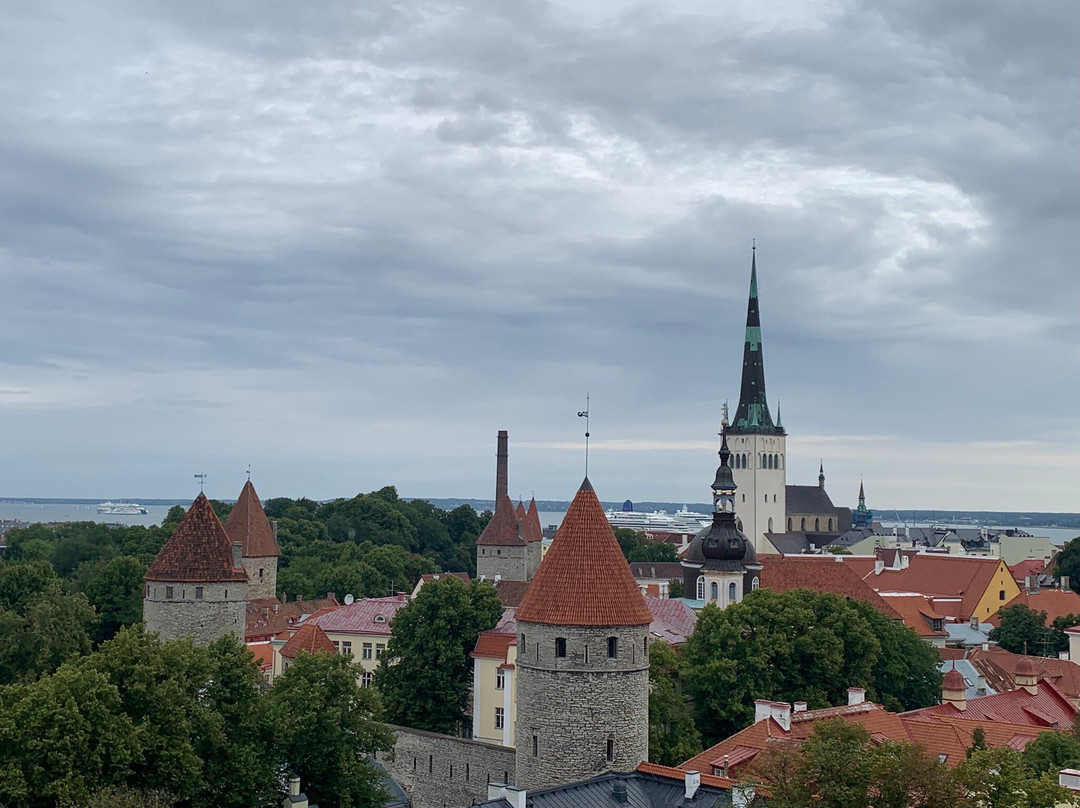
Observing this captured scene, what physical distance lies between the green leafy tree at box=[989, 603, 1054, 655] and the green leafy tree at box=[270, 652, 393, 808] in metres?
40.4

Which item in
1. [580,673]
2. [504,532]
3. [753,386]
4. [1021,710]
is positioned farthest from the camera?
[753,386]

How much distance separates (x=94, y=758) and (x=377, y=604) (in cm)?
3215

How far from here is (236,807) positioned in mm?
28562

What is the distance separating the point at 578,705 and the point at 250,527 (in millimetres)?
43480

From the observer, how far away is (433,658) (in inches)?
1761

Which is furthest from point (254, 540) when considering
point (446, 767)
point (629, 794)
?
point (629, 794)

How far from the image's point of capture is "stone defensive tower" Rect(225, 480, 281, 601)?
2694 inches

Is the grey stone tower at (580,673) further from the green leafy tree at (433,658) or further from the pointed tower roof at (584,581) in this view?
the green leafy tree at (433,658)

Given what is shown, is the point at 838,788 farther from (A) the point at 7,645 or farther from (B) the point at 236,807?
(A) the point at 7,645

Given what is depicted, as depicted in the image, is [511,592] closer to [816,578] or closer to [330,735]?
[816,578]

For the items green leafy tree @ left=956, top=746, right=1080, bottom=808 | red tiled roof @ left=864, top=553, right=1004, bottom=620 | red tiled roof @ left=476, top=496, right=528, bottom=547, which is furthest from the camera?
red tiled roof @ left=476, top=496, right=528, bottom=547

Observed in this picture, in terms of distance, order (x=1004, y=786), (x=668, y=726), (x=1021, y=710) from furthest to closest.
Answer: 1. (x=1021, y=710)
2. (x=668, y=726)
3. (x=1004, y=786)

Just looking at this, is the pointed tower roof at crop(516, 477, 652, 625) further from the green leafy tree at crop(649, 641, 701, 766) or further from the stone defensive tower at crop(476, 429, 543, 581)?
the stone defensive tower at crop(476, 429, 543, 581)

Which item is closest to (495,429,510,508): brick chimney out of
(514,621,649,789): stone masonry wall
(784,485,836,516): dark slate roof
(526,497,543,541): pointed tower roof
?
(526,497,543,541): pointed tower roof
